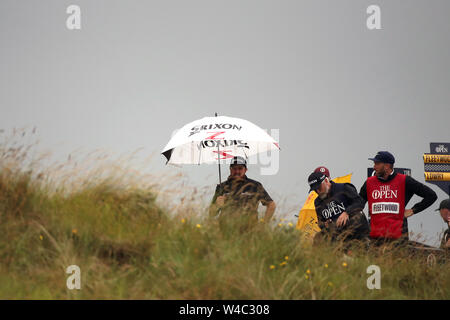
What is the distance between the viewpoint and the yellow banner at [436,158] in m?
13.6

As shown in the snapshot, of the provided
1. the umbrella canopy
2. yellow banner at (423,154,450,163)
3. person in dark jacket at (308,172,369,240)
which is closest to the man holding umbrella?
the umbrella canopy

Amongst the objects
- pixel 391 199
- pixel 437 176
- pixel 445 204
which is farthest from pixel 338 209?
pixel 437 176

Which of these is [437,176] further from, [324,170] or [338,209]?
[324,170]

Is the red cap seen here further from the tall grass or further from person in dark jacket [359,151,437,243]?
the tall grass

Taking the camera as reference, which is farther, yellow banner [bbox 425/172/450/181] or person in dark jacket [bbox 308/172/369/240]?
yellow banner [bbox 425/172/450/181]

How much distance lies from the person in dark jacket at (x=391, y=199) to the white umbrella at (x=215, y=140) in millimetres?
2080

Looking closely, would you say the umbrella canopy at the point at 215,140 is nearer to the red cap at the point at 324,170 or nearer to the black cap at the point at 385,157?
the red cap at the point at 324,170

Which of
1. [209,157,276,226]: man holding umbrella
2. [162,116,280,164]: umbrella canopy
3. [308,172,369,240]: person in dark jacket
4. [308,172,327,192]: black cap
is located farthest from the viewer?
[162,116,280,164]: umbrella canopy

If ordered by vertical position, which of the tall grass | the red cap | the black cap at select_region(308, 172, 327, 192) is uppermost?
the red cap

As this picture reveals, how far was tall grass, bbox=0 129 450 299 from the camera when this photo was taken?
4977 mm

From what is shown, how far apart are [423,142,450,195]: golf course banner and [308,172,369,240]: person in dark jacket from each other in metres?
6.90

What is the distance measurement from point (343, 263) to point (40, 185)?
13.6ft

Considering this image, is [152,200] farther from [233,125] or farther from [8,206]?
[233,125]

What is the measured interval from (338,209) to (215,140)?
278 centimetres
